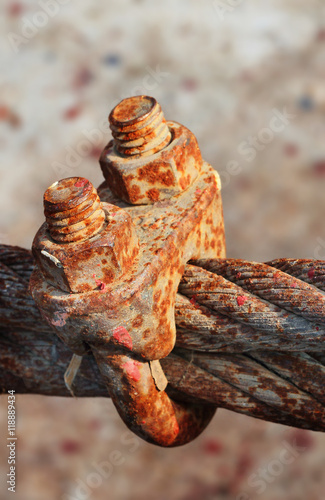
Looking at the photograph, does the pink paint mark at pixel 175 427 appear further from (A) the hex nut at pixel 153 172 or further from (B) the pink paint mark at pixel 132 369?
(A) the hex nut at pixel 153 172

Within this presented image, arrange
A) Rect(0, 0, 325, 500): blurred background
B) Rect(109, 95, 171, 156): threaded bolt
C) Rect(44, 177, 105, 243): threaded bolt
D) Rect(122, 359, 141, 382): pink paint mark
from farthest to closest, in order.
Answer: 1. Rect(0, 0, 325, 500): blurred background
2. Rect(109, 95, 171, 156): threaded bolt
3. Rect(122, 359, 141, 382): pink paint mark
4. Rect(44, 177, 105, 243): threaded bolt

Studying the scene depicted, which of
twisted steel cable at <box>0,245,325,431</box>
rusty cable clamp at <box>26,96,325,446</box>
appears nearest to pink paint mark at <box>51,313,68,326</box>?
rusty cable clamp at <box>26,96,325,446</box>

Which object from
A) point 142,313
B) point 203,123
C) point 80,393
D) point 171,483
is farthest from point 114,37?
point 142,313

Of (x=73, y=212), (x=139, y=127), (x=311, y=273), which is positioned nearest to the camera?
(x=73, y=212)

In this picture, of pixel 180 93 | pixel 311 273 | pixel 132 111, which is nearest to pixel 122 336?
pixel 311 273

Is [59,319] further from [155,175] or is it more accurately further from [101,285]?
[155,175]

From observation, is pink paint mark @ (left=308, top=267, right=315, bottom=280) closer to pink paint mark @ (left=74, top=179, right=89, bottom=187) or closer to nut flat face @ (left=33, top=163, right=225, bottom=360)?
nut flat face @ (left=33, top=163, right=225, bottom=360)

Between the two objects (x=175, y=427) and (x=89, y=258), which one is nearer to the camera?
(x=89, y=258)

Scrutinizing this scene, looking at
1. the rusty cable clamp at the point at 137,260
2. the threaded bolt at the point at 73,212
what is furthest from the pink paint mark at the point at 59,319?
the threaded bolt at the point at 73,212
